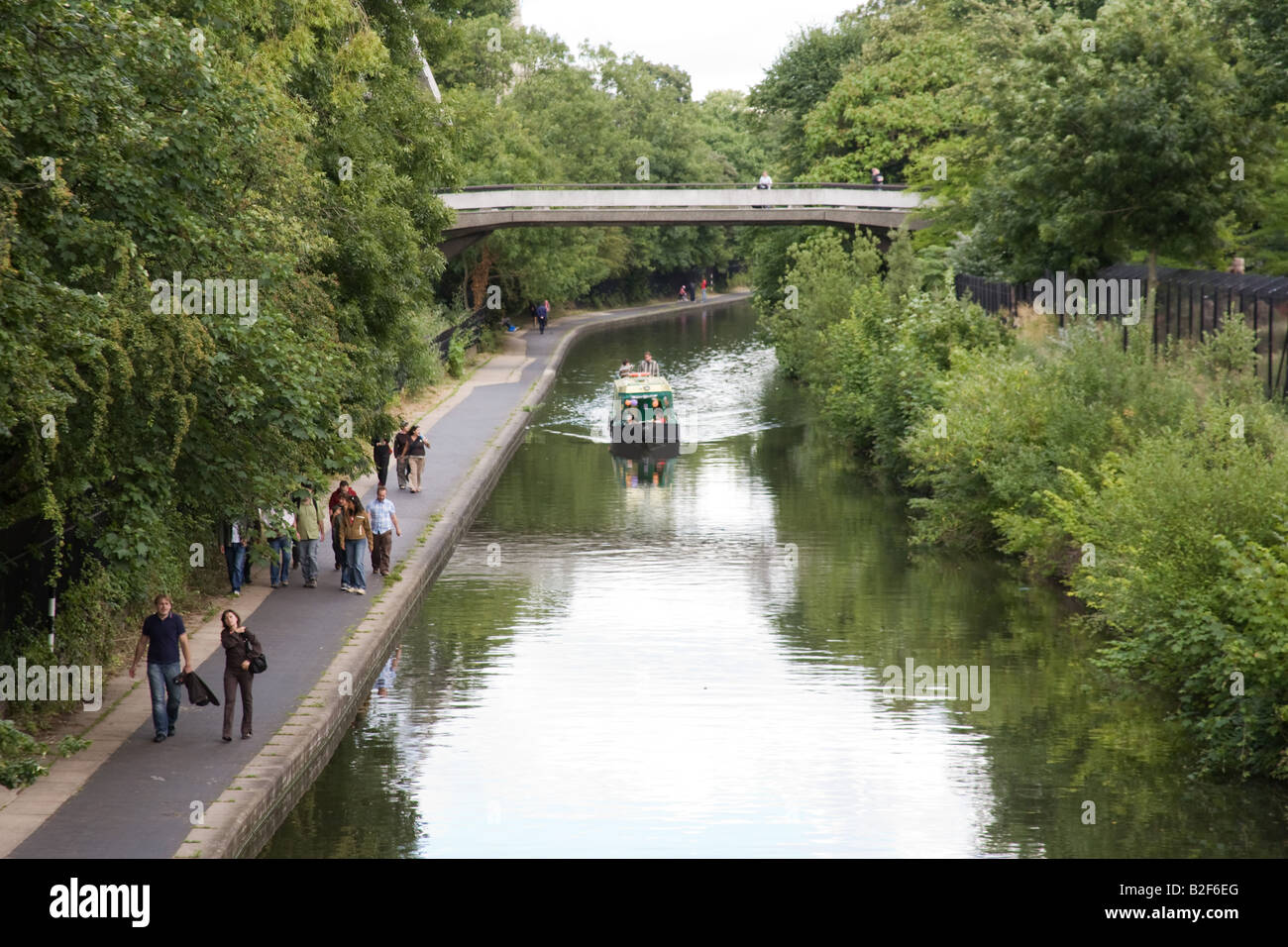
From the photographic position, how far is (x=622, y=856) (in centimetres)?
1333

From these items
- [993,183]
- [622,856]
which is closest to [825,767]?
[622,856]

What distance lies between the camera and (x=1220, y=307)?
95.0 feet

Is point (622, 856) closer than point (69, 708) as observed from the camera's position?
Yes

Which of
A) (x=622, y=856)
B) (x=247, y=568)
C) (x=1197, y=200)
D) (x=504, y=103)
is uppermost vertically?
(x=504, y=103)

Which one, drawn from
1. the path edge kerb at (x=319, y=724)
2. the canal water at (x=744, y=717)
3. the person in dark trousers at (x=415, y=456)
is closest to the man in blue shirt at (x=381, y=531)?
the path edge kerb at (x=319, y=724)

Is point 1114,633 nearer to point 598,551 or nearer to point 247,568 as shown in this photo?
point 598,551

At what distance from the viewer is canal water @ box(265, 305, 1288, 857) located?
13945 millimetres

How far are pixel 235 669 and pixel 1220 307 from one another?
820 inches

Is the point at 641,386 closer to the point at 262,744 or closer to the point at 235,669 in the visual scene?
the point at 235,669

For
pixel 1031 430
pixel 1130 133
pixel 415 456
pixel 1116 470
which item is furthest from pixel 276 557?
pixel 1130 133

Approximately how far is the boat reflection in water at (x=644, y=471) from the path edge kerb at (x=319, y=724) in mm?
5175

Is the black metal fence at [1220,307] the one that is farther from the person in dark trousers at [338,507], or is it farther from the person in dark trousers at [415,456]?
the person in dark trousers at [338,507]

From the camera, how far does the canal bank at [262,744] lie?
1214cm
